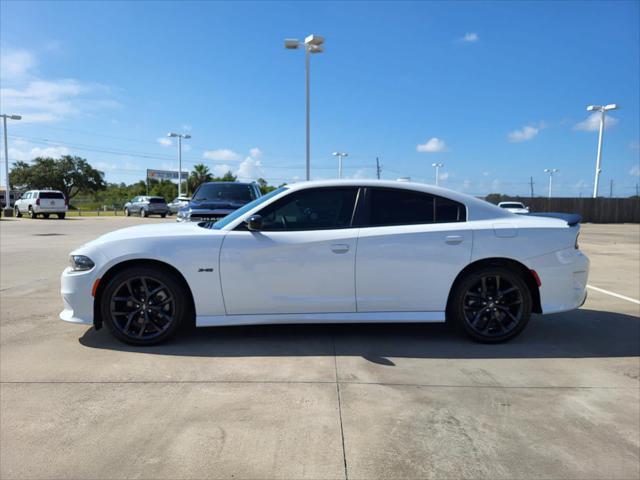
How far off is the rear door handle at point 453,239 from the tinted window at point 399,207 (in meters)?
0.25

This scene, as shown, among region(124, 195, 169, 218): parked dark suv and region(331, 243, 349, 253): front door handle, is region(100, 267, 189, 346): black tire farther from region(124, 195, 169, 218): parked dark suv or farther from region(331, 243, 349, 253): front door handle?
region(124, 195, 169, 218): parked dark suv

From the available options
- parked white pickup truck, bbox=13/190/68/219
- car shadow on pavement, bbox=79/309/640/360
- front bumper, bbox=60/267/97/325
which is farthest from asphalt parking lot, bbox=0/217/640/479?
parked white pickup truck, bbox=13/190/68/219

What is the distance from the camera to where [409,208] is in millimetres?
4492

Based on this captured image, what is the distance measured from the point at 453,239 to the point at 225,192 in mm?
8402

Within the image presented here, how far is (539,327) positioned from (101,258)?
4577mm

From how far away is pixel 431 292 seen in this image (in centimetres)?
437

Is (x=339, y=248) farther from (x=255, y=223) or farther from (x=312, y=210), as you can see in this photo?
(x=255, y=223)

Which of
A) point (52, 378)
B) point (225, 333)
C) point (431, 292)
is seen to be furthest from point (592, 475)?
point (52, 378)

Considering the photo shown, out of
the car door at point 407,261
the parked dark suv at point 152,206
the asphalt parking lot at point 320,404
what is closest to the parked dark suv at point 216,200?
the asphalt parking lot at point 320,404

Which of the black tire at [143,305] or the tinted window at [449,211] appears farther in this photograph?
the tinted window at [449,211]

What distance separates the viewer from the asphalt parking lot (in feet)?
8.33

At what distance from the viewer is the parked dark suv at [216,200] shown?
1026 centimetres

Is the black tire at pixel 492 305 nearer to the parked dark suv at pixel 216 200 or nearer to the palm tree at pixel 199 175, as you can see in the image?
the parked dark suv at pixel 216 200

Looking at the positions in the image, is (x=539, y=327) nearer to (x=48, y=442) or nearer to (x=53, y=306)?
(x=48, y=442)
